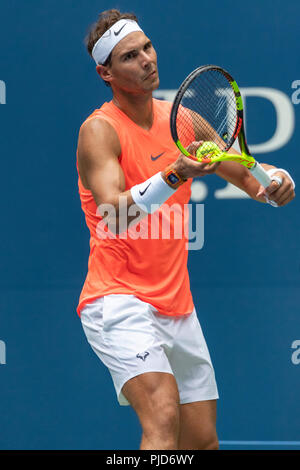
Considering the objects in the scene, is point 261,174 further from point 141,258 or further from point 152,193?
point 141,258

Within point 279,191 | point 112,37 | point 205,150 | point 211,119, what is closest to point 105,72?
point 112,37

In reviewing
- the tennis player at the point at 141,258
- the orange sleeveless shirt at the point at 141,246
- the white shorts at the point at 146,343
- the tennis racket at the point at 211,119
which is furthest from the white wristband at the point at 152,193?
the white shorts at the point at 146,343

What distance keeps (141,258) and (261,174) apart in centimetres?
50

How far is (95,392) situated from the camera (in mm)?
3809

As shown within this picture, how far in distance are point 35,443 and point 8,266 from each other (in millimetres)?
835

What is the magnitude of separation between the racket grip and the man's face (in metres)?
0.47

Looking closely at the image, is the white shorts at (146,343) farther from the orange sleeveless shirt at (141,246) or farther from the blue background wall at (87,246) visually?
the blue background wall at (87,246)

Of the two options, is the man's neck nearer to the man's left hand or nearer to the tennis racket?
the tennis racket

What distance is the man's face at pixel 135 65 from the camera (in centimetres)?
285

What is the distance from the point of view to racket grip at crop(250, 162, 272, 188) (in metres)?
2.70

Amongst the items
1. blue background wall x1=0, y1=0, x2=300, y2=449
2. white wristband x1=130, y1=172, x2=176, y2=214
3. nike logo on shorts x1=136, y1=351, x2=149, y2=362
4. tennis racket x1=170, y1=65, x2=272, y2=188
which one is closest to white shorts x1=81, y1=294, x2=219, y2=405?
nike logo on shorts x1=136, y1=351, x2=149, y2=362

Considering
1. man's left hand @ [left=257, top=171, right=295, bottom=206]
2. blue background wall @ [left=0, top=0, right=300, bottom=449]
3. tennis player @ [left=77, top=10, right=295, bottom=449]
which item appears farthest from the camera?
blue background wall @ [left=0, top=0, right=300, bottom=449]

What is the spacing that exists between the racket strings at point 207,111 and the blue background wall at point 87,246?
178 mm
